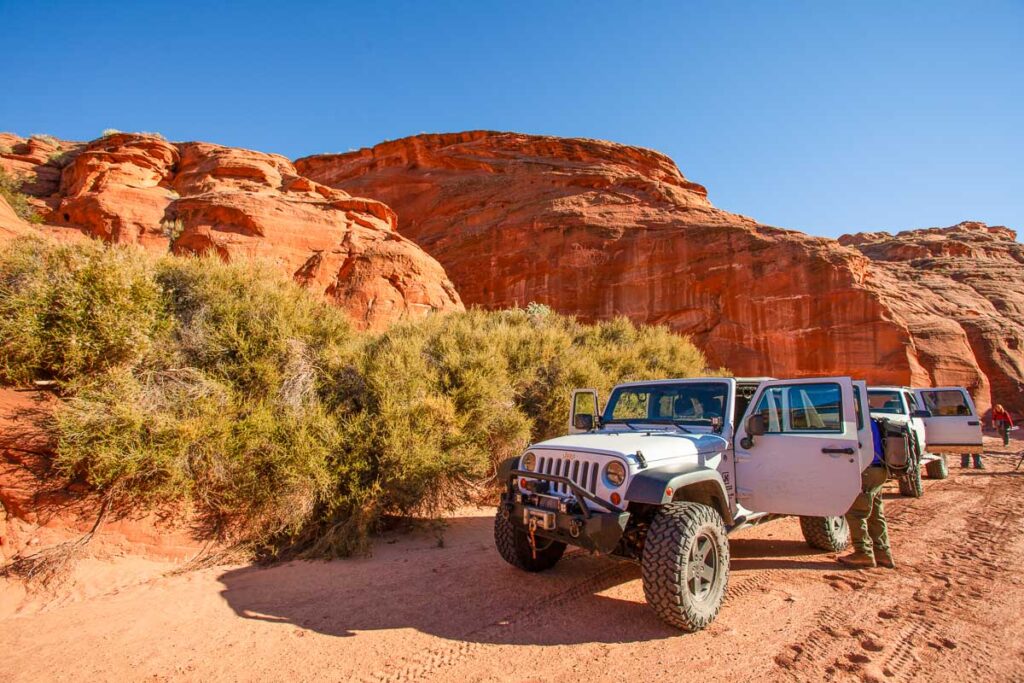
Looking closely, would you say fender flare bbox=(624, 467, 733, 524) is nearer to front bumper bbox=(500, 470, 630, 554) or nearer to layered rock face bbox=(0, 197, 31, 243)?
front bumper bbox=(500, 470, 630, 554)

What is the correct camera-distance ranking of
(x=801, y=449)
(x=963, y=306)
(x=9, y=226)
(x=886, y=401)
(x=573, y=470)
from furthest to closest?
(x=963, y=306)
(x=886, y=401)
(x=9, y=226)
(x=801, y=449)
(x=573, y=470)

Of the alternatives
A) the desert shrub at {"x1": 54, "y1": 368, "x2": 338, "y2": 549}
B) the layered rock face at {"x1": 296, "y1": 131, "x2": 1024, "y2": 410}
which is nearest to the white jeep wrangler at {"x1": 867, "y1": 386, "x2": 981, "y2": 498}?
the desert shrub at {"x1": 54, "y1": 368, "x2": 338, "y2": 549}

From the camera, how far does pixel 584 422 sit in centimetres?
547

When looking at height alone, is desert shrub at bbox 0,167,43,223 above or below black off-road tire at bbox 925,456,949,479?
above

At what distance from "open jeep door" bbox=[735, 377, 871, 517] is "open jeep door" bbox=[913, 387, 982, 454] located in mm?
7683

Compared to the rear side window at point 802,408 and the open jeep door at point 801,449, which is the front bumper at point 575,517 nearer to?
the open jeep door at point 801,449

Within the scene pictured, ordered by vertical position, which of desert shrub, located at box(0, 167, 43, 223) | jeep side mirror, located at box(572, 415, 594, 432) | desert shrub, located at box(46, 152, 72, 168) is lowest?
jeep side mirror, located at box(572, 415, 594, 432)

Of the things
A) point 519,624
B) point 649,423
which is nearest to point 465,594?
point 519,624

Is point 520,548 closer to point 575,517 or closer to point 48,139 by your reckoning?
point 575,517

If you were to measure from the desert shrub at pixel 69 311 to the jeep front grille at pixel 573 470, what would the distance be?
5.03m

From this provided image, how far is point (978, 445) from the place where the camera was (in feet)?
31.7

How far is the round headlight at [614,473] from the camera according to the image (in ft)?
12.5

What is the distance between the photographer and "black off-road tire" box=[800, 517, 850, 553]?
5.36 meters

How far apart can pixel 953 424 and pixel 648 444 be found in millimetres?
9804
